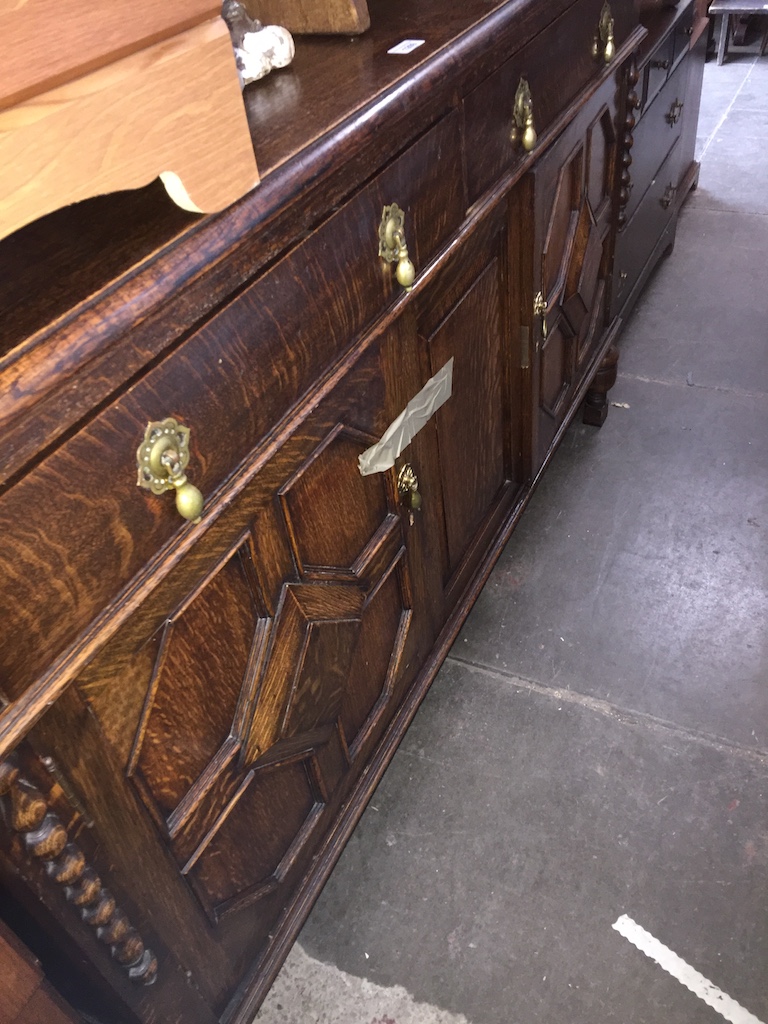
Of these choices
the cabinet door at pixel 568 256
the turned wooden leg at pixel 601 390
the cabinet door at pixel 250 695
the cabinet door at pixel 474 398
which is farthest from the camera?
the turned wooden leg at pixel 601 390

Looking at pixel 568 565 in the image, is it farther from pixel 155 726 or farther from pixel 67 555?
pixel 67 555

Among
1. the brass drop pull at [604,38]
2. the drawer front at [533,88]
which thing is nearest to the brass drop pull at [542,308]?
the drawer front at [533,88]

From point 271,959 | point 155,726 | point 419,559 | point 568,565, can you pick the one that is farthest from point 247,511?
point 568,565

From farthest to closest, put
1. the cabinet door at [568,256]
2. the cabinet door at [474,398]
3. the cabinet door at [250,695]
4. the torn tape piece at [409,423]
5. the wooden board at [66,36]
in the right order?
the cabinet door at [568,256] < the cabinet door at [474,398] < the torn tape piece at [409,423] < the cabinet door at [250,695] < the wooden board at [66,36]

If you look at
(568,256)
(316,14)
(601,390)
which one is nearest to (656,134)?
(601,390)

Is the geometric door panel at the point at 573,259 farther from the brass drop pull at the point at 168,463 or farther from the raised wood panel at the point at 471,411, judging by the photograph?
the brass drop pull at the point at 168,463

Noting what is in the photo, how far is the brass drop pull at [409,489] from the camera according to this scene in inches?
39.1

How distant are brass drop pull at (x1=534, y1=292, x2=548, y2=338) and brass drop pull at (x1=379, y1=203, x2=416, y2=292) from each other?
0.47 meters

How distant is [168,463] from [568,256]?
1.01 meters

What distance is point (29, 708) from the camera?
525 millimetres

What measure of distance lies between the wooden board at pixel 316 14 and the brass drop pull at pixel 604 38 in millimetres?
510

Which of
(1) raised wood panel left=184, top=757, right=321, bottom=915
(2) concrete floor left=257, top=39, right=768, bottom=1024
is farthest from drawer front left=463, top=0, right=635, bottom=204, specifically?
(2) concrete floor left=257, top=39, right=768, bottom=1024

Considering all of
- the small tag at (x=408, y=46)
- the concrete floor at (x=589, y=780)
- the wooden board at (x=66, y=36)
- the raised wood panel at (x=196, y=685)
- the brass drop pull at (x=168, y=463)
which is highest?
the wooden board at (x=66, y=36)

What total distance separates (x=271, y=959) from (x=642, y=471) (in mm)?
1291
